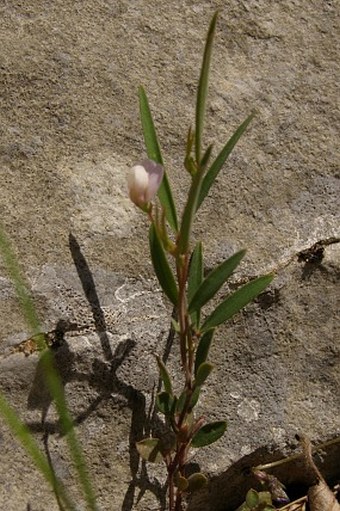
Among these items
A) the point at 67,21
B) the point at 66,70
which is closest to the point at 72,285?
the point at 66,70

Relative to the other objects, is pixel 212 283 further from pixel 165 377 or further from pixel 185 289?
Result: pixel 165 377

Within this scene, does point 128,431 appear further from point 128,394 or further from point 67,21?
point 67,21

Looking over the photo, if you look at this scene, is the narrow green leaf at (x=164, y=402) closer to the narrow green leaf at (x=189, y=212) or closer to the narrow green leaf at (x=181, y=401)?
the narrow green leaf at (x=181, y=401)

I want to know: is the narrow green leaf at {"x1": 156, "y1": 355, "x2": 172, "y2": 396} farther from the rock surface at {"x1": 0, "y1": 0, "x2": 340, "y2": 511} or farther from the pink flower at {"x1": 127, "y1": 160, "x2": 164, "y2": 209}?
the pink flower at {"x1": 127, "y1": 160, "x2": 164, "y2": 209}

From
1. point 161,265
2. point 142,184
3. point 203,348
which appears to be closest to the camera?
point 142,184

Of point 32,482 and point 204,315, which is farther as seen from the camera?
point 204,315

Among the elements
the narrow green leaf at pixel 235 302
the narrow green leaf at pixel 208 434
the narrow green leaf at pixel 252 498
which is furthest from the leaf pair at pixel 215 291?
the narrow green leaf at pixel 252 498

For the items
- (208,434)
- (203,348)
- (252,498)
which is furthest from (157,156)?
(252,498)
